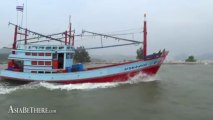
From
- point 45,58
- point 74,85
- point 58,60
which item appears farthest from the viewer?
point 58,60

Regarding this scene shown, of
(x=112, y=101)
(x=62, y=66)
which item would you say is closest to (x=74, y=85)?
(x=62, y=66)

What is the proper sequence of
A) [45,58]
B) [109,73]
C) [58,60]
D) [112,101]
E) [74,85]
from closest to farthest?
1. [112,101]
2. [74,85]
3. [109,73]
4. [45,58]
5. [58,60]

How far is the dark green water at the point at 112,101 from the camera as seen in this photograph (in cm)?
1596

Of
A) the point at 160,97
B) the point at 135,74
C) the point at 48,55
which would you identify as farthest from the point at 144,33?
the point at 48,55

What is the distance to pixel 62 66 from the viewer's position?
27.5 m

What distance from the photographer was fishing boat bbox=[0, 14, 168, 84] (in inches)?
1011

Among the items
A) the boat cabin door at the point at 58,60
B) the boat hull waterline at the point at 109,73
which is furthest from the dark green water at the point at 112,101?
the boat cabin door at the point at 58,60

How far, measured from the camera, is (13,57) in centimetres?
2870

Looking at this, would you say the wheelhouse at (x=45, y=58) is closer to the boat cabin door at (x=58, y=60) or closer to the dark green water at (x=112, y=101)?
the boat cabin door at (x=58, y=60)

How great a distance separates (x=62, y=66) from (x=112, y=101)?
966 cm

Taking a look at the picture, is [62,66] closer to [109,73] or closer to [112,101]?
[109,73]

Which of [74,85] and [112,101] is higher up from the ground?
[74,85]

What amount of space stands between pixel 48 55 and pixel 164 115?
49.3 feet

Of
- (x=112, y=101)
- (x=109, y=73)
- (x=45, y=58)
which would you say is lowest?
(x=112, y=101)
